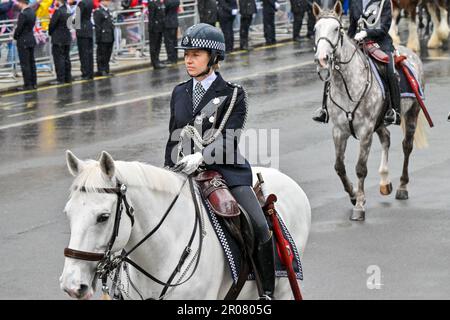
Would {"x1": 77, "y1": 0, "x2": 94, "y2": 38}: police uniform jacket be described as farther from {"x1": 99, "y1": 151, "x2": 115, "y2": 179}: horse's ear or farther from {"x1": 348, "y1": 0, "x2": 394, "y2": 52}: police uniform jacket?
{"x1": 99, "y1": 151, "x2": 115, "y2": 179}: horse's ear

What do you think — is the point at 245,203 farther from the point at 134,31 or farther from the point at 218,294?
the point at 134,31

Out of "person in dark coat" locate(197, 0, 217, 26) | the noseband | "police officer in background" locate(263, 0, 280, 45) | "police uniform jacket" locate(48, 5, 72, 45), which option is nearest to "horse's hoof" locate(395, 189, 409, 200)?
the noseband

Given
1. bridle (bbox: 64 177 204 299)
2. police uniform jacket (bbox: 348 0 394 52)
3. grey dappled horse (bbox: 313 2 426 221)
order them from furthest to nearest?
police uniform jacket (bbox: 348 0 394 52), grey dappled horse (bbox: 313 2 426 221), bridle (bbox: 64 177 204 299)

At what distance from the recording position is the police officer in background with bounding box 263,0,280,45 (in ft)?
110

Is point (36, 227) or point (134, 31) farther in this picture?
point (134, 31)

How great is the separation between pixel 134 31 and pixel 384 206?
16.8 meters

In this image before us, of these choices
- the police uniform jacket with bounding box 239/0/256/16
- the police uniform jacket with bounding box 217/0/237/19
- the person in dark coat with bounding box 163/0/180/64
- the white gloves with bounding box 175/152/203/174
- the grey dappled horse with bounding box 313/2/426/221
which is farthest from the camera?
the police uniform jacket with bounding box 239/0/256/16

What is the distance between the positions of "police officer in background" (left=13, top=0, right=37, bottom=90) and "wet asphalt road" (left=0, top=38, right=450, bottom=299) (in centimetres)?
78

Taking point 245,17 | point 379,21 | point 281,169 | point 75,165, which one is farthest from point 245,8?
point 75,165

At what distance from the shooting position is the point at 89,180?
277 inches

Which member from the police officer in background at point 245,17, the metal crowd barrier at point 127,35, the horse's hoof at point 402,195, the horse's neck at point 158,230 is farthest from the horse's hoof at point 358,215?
the police officer in background at point 245,17

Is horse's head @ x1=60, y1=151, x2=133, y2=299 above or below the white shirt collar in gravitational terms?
below

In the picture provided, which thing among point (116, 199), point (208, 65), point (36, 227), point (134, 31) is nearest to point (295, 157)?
point (36, 227)

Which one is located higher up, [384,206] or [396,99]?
[396,99]
